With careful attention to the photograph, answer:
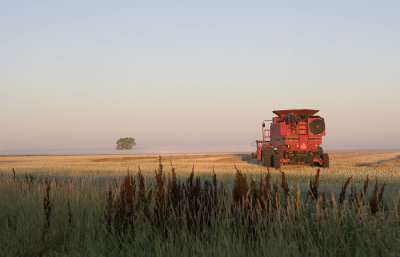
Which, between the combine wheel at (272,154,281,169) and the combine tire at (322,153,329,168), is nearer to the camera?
the combine wheel at (272,154,281,169)

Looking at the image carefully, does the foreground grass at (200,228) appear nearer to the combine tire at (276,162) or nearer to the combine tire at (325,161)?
the combine tire at (276,162)

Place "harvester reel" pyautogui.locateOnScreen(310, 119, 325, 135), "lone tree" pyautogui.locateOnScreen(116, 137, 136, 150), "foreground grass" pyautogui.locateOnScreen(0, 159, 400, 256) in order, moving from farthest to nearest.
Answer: "lone tree" pyautogui.locateOnScreen(116, 137, 136, 150)
"harvester reel" pyautogui.locateOnScreen(310, 119, 325, 135)
"foreground grass" pyautogui.locateOnScreen(0, 159, 400, 256)

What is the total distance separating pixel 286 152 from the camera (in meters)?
21.4

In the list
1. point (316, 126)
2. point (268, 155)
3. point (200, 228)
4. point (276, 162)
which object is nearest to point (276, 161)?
point (276, 162)

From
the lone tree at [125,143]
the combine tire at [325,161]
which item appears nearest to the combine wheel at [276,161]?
the combine tire at [325,161]

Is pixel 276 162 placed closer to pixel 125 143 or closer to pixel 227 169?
pixel 227 169

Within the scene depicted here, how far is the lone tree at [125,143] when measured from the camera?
10725cm

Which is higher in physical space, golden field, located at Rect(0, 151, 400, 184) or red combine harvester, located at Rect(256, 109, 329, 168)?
red combine harvester, located at Rect(256, 109, 329, 168)

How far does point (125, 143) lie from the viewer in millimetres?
107438

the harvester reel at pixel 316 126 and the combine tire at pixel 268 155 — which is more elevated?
the harvester reel at pixel 316 126

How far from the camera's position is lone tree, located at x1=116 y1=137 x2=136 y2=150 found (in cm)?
10725

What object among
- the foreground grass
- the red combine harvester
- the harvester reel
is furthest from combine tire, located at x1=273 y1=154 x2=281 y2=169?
the foreground grass

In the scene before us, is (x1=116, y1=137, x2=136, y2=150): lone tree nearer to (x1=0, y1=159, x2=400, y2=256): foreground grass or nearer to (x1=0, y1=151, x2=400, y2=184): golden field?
(x1=0, y1=151, x2=400, y2=184): golden field

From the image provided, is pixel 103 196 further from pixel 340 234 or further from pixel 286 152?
pixel 286 152
